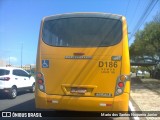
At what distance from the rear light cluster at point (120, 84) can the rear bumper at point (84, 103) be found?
0.47 feet

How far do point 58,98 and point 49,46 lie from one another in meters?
1.62

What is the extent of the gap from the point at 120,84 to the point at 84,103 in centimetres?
118

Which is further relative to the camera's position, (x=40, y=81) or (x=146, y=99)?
(x=146, y=99)

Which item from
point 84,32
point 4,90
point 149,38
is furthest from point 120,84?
point 149,38

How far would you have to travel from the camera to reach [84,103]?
8523mm

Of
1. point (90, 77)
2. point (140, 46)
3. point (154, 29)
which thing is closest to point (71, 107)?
point (90, 77)

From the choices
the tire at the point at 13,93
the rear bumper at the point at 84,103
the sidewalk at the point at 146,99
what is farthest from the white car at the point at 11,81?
the rear bumper at the point at 84,103

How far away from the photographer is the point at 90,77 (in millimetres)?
8695

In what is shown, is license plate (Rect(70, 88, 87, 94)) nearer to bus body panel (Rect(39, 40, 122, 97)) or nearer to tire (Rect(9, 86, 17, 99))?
bus body panel (Rect(39, 40, 122, 97))

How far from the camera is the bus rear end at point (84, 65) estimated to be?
8.56 m

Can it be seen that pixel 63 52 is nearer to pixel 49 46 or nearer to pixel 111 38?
pixel 49 46

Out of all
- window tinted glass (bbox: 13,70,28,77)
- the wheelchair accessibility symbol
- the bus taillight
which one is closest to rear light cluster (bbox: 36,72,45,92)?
the wheelchair accessibility symbol

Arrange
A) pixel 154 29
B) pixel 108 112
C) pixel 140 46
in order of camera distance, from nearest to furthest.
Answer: pixel 108 112
pixel 154 29
pixel 140 46

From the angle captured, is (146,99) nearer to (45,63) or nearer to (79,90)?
(79,90)
